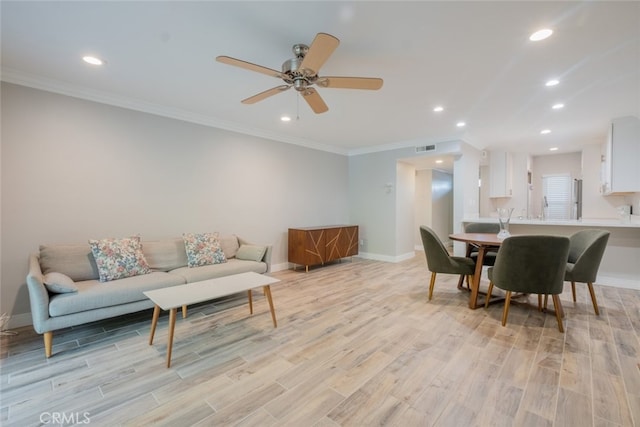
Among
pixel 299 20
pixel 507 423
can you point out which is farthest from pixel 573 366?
pixel 299 20

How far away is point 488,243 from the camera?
3209 mm

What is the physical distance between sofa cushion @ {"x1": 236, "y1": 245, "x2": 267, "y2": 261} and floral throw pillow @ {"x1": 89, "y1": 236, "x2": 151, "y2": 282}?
1222 mm

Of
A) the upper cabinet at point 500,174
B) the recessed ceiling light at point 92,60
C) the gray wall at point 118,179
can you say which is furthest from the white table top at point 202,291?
the upper cabinet at point 500,174

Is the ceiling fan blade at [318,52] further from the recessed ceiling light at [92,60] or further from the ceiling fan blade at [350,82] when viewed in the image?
the recessed ceiling light at [92,60]

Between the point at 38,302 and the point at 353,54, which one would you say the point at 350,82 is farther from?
Answer: the point at 38,302

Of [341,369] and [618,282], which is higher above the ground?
[618,282]

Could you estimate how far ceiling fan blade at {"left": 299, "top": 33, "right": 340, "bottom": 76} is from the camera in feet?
5.60

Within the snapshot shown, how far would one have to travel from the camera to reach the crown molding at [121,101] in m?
2.90

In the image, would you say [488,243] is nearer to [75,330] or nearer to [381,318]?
[381,318]

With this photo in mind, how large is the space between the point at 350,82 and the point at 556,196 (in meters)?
8.02

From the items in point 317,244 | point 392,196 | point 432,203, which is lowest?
point 317,244

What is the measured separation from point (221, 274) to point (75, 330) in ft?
4.91

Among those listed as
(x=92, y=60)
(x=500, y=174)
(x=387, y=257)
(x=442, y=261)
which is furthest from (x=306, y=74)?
(x=500, y=174)

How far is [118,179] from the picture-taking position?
352 cm
